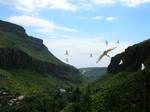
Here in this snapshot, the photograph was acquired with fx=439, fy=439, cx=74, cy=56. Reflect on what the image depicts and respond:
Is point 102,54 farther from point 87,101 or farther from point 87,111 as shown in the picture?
point 87,101

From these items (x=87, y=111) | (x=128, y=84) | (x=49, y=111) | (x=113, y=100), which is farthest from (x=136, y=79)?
(x=49, y=111)

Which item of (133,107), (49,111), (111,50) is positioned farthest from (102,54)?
(49,111)

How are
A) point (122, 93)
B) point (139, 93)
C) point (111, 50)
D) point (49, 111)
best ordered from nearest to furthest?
point (111, 50)
point (139, 93)
point (122, 93)
point (49, 111)

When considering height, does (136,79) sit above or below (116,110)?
above

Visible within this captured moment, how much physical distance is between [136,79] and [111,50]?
151482mm

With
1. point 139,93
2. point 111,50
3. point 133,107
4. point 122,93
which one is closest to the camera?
point 111,50

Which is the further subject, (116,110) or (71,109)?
(71,109)

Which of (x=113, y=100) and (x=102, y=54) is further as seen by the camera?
(x=113, y=100)

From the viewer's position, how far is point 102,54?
43531mm

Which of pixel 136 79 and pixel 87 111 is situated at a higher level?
pixel 136 79

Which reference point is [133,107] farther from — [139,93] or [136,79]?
[136,79]

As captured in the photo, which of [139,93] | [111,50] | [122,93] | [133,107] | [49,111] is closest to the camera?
[111,50]

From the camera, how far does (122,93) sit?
611 feet

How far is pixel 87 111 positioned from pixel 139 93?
22.1m
